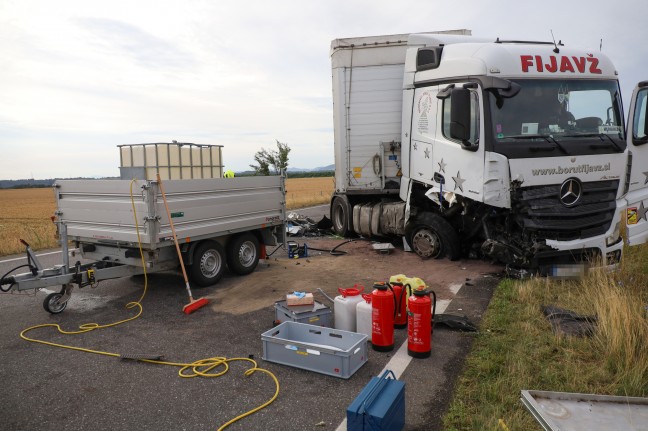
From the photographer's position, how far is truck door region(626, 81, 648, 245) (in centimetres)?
Answer: 723

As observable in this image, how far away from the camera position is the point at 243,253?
795cm

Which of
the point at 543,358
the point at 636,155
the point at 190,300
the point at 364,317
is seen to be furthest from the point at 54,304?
the point at 636,155

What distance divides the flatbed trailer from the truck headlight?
17.0 feet

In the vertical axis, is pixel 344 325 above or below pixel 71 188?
below

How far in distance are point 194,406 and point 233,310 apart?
2.43 m

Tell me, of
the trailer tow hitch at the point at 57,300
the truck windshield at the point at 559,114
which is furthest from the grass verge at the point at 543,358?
the trailer tow hitch at the point at 57,300

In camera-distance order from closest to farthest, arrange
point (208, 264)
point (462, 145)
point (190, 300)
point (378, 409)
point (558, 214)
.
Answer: point (378, 409), point (190, 300), point (558, 214), point (462, 145), point (208, 264)

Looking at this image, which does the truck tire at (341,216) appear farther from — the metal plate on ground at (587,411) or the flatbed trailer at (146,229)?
the metal plate on ground at (587,411)

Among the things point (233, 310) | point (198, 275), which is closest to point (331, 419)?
point (233, 310)

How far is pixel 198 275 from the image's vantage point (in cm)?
705

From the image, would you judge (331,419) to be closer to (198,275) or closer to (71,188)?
(198,275)

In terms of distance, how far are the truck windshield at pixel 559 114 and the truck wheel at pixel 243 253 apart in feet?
13.6

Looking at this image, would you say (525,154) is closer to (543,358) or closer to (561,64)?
(561,64)

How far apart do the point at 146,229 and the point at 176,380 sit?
96.6 inches
